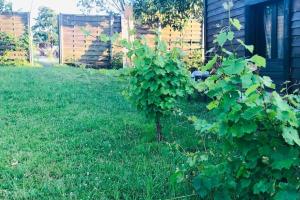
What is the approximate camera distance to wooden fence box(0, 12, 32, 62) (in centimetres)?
1589

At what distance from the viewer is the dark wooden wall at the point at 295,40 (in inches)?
270

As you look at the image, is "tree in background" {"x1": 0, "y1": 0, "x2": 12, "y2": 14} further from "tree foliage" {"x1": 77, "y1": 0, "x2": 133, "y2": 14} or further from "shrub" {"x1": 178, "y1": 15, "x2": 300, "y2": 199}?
"shrub" {"x1": 178, "y1": 15, "x2": 300, "y2": 199}

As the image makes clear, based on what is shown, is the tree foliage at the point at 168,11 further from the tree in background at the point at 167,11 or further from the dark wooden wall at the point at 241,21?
the dark wooden wall at the point at 241,21

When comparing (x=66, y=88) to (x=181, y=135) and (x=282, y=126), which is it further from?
(x=282, y=126)

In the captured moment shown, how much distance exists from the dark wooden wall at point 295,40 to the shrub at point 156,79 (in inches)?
110

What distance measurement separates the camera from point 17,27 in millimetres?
16203

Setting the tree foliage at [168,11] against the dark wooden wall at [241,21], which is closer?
the dark wooden wall at [241,21]

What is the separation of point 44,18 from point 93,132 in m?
40.1

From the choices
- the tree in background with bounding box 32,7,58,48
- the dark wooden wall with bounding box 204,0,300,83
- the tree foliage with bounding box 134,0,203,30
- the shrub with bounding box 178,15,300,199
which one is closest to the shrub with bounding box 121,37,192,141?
Result: the dark wooden wall with bounding box 204,0,300,83

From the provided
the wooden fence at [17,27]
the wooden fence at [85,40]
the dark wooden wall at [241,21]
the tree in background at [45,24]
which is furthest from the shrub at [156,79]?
the tree in background at [45,24]

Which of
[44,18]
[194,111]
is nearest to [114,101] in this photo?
[194,111]

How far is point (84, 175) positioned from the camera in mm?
3824

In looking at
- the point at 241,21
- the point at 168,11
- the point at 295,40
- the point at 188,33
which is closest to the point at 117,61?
the point at 168,11

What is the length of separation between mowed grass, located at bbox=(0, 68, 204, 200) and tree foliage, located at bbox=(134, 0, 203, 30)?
9.92 meters
